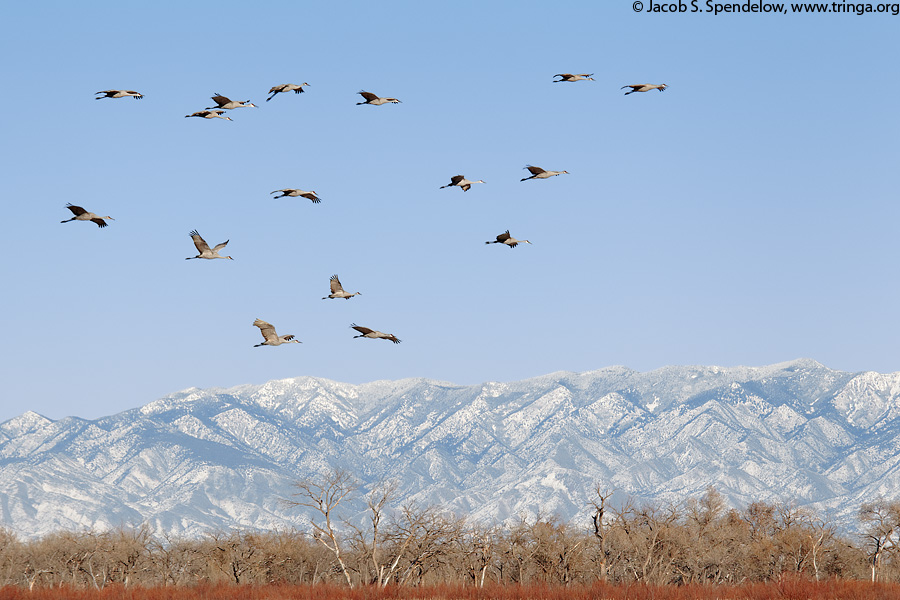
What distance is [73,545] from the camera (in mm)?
138875

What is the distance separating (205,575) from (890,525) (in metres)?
72.2

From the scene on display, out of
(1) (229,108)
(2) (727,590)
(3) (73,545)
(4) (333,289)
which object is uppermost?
(1) (229,108)

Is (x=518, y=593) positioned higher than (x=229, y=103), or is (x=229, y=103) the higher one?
(x=229, y=103)

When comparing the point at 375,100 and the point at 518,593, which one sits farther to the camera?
the point at 518,593

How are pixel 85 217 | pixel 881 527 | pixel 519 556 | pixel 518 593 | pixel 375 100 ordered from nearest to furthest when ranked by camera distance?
pixel 85 217
pixel 375 100
pixel 518 593
pixel 519 556
pixel 881 527

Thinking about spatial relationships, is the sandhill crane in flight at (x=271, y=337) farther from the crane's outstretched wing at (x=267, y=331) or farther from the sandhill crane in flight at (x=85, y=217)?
the sandhill crane in flight at (x=85, y=217)

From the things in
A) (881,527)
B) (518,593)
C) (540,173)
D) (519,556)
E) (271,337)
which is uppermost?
(540,173)

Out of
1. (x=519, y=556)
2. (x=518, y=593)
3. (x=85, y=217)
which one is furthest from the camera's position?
(x=519, y=556)

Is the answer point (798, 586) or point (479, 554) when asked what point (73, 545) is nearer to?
point (479, 554)

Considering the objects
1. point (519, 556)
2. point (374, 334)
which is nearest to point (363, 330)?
point (374, 334)

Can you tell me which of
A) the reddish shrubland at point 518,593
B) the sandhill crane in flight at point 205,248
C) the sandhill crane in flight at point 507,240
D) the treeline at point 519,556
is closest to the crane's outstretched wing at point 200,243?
the sandhill crane in flight at point 205,248

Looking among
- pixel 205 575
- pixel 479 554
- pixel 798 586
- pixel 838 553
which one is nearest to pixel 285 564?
pixel 205 575

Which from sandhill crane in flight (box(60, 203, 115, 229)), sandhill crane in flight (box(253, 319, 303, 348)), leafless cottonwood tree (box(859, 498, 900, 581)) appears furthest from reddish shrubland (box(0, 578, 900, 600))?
leafless cottonwood tree (box(859, 498, 900, 581))

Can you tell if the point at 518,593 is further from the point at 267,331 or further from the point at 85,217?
the point at 85,217
